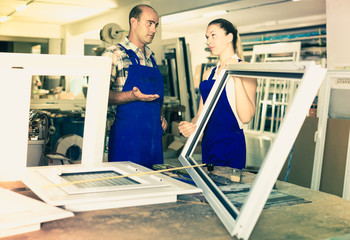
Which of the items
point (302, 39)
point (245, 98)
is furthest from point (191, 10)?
point (245, 98)

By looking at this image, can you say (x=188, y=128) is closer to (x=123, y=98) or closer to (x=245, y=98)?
(x=245, y=98)

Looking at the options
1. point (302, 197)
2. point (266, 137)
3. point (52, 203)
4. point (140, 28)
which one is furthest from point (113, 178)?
point (266, 137)

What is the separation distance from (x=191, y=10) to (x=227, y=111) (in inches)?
254

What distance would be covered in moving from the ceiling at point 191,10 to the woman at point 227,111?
4317mm

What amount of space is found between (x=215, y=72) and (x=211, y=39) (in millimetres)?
223

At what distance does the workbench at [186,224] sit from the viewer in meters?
1.21

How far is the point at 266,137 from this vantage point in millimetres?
7730

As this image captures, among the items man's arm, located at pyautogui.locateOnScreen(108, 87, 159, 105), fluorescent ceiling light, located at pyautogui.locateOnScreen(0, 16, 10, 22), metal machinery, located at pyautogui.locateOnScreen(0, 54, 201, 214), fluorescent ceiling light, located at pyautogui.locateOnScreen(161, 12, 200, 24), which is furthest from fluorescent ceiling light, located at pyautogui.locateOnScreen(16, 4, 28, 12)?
metal machinery, located at pyautogui.locateOnScreen(0, 54, 201, 214)

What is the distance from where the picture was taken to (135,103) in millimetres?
2807

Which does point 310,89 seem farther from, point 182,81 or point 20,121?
point 182,81

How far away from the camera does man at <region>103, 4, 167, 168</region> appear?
9.23ft

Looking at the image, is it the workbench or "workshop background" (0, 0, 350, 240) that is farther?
"workshop background" (0, 0, 350, 240)

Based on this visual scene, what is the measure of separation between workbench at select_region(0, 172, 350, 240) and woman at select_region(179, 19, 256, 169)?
85 cm

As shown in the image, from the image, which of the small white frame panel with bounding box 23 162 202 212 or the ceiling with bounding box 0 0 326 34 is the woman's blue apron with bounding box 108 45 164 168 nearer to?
the small white frame panel with bounding box 23 162 202 212
